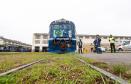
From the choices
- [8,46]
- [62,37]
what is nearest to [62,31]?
[62,37]

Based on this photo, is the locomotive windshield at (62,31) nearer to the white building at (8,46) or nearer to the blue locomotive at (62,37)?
the blue locomotive at (62,37)

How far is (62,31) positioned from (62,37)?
3.06ft

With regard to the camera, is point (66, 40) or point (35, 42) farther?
point (35, 42)

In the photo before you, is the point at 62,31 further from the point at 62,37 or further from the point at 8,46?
the point at 8,46

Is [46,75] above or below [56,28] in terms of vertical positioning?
below

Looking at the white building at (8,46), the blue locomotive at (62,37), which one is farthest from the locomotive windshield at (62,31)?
the white building at (8,46)

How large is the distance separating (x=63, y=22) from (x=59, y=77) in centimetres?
2547

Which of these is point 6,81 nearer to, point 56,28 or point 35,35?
point 56,28

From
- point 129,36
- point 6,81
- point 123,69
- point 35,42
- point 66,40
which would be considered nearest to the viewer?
point 6,81

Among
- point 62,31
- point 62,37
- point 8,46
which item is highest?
point 62,31

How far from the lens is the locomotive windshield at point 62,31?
30.6m

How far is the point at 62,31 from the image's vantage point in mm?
30875

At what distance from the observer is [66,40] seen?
1182 inches

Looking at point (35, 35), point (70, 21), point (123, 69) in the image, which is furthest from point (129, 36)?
point (123, 69)
